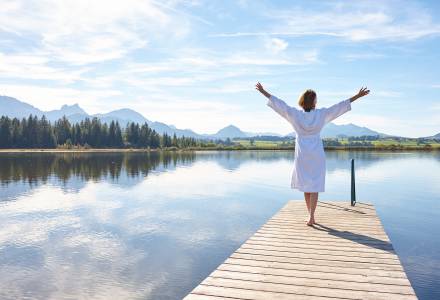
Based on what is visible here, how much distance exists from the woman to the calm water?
13.7ft

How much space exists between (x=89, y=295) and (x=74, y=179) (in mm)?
30355

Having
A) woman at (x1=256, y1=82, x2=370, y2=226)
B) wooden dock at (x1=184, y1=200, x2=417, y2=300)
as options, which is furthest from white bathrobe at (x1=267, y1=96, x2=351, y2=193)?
wooden dock at (x1=184, y1=200, x2=417, y2=300)

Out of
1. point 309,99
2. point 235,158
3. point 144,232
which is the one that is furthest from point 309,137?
point 235,158

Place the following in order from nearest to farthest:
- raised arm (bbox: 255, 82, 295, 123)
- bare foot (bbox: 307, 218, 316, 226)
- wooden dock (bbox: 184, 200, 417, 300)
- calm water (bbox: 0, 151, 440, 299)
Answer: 1. wooden dock (bbox: 184, 200, 417, 300)
2. raised arm (bbox: 255, 82, 295, 123)
3. bare foot (bbox: 307, 218, 316, 226)
4. calm water (bbox: 0, 151, 440, 299)

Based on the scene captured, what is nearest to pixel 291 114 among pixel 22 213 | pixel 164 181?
pixel 22 213

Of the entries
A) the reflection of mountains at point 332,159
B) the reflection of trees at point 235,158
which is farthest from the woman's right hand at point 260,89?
the reflection of trees at point 235,158

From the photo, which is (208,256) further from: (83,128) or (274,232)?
(83,128)

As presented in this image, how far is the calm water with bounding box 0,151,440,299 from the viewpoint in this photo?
11.1m

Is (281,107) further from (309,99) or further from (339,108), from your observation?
(339,108)

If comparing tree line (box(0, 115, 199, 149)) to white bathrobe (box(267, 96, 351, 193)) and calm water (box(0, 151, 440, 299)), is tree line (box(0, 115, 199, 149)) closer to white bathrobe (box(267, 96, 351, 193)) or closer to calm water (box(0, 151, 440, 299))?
calm water (box(0, 151, 440, 299))

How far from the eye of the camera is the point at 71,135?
13912 centimetres

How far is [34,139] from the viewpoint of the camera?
133250 mm

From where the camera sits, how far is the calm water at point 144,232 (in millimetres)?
11062

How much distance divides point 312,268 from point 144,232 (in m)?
11.3
